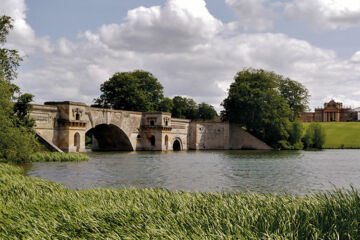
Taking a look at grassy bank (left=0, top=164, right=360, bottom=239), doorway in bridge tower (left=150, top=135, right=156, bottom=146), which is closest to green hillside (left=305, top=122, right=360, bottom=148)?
doorway in bridge tower (left=150, top=135, right=156, bottom=146)

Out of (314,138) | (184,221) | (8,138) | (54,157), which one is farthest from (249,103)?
(184,221)

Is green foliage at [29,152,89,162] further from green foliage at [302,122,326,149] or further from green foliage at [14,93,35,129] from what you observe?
green foliage at [302,122,326,149]

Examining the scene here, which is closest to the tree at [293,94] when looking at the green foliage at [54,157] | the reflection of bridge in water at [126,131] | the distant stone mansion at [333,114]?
the reflection of bridge in water at [126,131]

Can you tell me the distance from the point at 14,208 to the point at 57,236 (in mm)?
2092

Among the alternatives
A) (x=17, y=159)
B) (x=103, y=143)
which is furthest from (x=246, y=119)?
(x=17, y=159)

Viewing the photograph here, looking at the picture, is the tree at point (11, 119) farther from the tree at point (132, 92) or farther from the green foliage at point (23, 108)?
the tree at point (132, 92)

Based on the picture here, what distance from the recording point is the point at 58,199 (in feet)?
25.4

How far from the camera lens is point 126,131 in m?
44.1

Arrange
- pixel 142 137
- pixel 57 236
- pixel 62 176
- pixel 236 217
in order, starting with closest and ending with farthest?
1. pixel 57 236
2. pixel 236 217
3. pixel 62 176
4. pixel 142 137

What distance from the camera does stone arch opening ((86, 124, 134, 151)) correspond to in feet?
145

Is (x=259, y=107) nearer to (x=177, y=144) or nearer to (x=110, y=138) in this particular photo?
(x=177, y=144)

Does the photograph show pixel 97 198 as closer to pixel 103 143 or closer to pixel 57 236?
pixel 57 236

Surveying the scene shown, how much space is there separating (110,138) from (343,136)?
42.0 meters

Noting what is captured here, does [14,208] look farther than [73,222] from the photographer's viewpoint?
Yes
